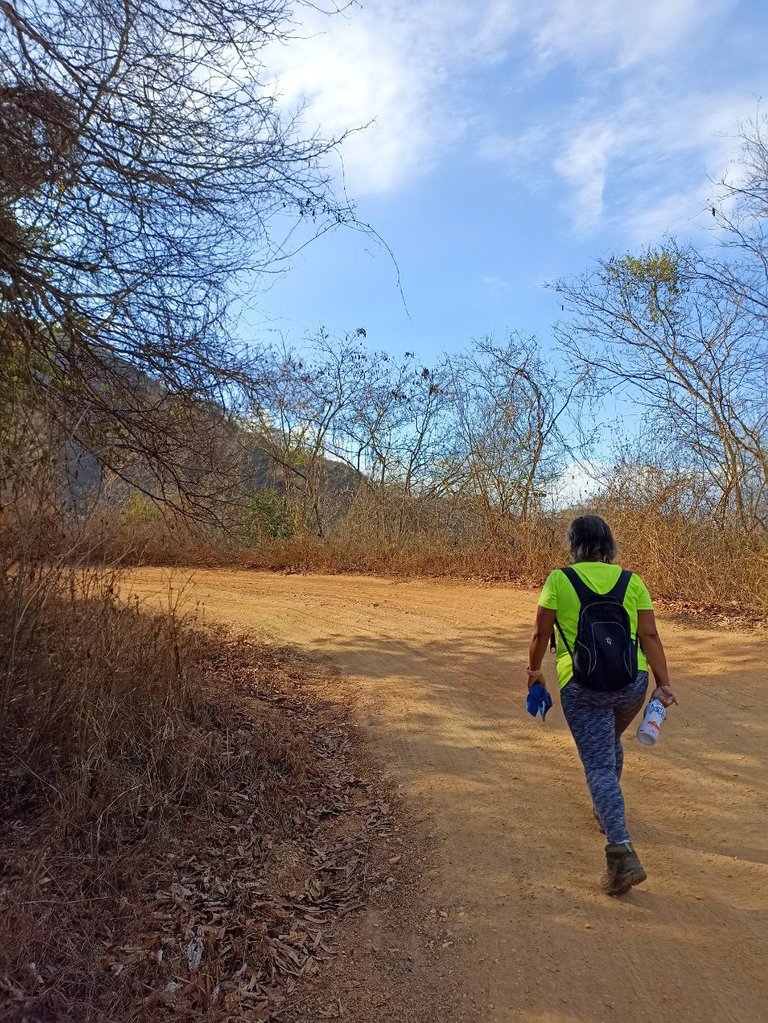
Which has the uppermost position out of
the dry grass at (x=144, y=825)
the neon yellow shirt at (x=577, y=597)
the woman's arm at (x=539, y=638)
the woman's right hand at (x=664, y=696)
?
the neon yellow shirt at (x=577, y=597)

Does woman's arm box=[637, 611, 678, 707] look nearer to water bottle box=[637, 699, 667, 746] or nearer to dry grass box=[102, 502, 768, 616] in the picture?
water bottle box=[637, 699, 667, 746]

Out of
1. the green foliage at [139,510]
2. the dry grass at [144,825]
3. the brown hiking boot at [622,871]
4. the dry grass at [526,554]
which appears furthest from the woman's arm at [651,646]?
the green foliage at [139,510]

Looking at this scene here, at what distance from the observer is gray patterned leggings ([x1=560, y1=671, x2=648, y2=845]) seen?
11.8ft

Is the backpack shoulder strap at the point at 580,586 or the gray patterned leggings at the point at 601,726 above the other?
the backpack shoulder strap at the point at 580,586

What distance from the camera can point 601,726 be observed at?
368cm

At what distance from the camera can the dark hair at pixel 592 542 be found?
378cm

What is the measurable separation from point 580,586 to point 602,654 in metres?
0.35

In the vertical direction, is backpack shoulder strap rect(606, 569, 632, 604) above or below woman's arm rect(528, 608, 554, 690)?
above

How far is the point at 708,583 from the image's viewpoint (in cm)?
995

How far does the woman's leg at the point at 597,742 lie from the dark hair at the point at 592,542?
2.20ft

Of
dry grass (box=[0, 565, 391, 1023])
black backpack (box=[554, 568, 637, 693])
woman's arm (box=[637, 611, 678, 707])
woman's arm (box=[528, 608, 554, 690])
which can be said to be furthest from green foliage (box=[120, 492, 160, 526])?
woman's arm (box=[637, 611, 678, 707])

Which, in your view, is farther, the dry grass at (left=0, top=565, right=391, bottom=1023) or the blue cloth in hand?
the blue cloth in hand

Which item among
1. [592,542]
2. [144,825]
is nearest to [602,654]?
[592,542]

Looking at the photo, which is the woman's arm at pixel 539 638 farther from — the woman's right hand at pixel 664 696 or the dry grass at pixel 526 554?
the dry grass at pixel 526 554
